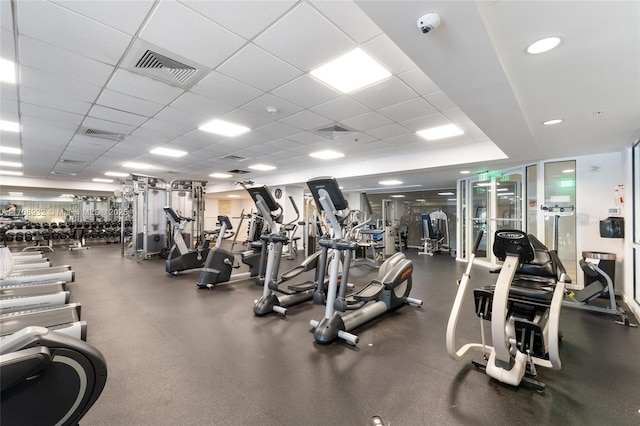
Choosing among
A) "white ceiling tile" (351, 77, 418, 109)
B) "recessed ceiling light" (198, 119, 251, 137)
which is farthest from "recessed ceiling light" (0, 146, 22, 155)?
"white ceiling tile" (351, 77, 418, 109)

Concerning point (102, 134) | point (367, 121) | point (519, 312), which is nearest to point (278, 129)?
point (367, 121)

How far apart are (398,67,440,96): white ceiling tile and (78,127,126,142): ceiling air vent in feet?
16.1

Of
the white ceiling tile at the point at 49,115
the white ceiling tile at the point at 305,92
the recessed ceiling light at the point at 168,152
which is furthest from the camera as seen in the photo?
the recessed ceiling light at the point at 168,152

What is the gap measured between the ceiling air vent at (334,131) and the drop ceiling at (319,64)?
2.2 inches

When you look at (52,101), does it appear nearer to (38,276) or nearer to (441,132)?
(38,276)

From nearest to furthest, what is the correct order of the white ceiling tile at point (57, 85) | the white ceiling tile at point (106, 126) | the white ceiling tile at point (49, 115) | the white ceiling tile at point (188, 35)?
1. the white ceiling tile at point (188, 35)
2. the white ceiling tile at point (57, 85)
3. the white ceiling tile at point (49, 115)
4. the white ceiling tile at point (106, 126)

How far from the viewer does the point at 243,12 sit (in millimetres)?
1934

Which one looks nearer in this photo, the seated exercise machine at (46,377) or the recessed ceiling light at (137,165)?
the seated exercise machine at (46,377)

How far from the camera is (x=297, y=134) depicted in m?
4.86

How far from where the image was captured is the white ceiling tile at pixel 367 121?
390 centimetres

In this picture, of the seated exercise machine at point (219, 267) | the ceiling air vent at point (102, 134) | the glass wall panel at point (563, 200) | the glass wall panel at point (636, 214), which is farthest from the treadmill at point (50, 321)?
the glass wall panel at point (563, 200)

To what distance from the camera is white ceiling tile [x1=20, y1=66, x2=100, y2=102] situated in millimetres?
2842

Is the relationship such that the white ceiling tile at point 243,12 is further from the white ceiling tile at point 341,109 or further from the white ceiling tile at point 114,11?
the white ceiling tile at point 341,109

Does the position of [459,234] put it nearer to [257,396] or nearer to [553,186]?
[553,186]
